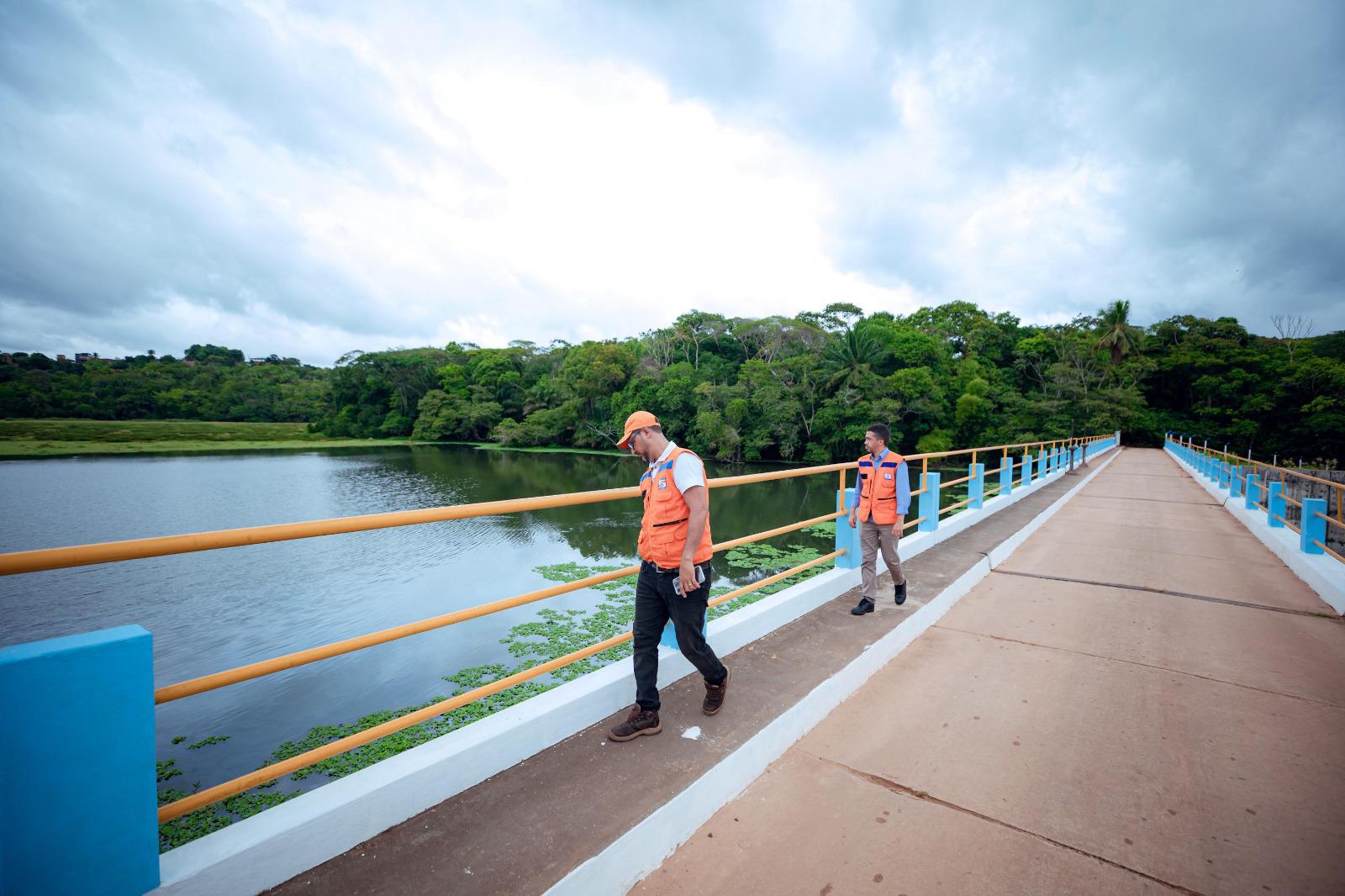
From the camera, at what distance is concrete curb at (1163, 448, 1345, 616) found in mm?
4734

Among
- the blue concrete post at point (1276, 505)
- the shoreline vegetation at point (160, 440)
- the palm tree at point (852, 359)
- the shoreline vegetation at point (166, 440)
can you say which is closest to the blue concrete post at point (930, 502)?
the blue concrete post at point (1276, 505)

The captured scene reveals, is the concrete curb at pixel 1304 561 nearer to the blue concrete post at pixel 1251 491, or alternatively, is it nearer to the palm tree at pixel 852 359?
the blue concrete post at pixel 1251 491

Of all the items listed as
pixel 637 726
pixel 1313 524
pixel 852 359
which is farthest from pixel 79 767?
pixel 852 359

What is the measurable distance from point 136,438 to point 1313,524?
57394mm

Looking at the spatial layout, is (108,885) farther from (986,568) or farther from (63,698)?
(986,568)

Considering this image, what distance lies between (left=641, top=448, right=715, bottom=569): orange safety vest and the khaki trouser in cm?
210

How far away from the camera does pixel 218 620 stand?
9.74 metres

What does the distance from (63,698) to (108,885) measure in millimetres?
489

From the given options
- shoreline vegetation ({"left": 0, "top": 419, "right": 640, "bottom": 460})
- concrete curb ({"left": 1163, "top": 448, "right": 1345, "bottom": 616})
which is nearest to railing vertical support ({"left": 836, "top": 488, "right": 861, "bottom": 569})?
concrete curb ({"left": 1163, "top": 448, "right": 1345, "bottom": 616})

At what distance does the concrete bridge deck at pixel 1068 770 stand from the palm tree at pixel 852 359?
35.0 m

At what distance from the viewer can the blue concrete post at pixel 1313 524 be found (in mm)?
5613

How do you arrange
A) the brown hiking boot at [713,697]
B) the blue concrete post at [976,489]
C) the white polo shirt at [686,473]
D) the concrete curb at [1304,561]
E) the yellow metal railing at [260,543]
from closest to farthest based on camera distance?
the yellow metal railing at [260,543], the white polo shirt at [686,473], the brown hiking boot at [713,697], the concrete curb at [1304,561], the blue concrete post at [976,489]

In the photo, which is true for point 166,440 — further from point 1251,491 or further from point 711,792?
point 1251,491

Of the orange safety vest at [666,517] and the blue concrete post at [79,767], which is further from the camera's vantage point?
the orange safety vest at [666,517]
